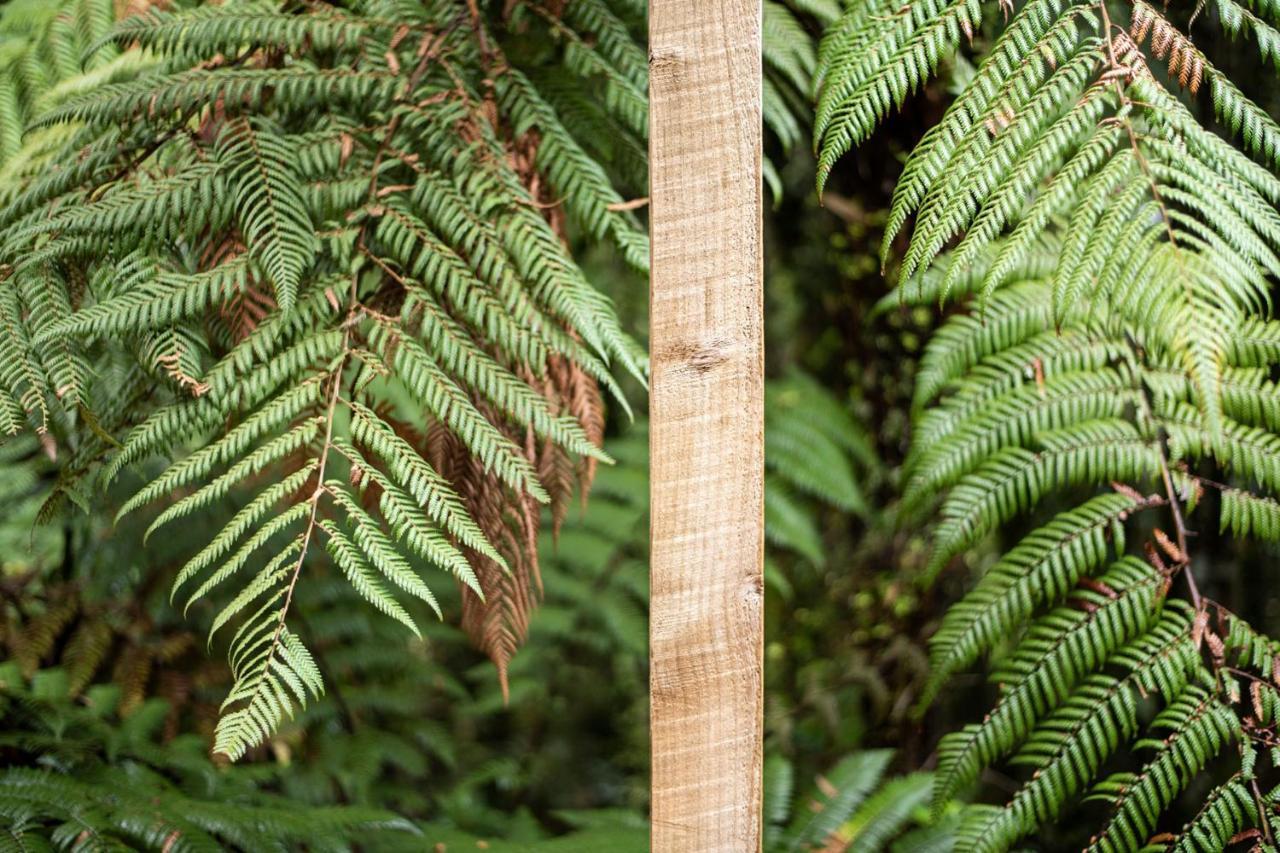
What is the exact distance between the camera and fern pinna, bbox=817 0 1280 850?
1145mm

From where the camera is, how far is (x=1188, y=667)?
1.30m

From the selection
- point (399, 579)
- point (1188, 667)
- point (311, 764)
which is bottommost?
point (311, 764)

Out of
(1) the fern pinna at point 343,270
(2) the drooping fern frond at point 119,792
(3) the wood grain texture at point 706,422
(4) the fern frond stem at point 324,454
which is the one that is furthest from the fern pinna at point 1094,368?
(2) the drooping fern frond at point 119,792

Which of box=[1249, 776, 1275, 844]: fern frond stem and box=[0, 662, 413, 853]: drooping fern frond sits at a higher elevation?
box=[1249, 776, 1275, 844]: fern frond stem

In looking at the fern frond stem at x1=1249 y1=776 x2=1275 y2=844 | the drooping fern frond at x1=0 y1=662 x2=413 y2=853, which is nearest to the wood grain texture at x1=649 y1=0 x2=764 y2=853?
the fern frond stem at x1=1249 y1=776 x2=1275 y2=844

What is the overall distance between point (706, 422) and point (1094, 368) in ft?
3.07

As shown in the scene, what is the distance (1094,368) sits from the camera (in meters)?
1.56

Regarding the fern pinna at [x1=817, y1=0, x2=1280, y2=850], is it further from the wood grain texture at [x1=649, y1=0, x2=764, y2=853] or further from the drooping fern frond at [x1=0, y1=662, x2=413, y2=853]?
the drooping fern frond at [x1=0, y1=662, x2=413, y2=853]

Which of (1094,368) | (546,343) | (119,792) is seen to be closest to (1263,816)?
(1094,368)

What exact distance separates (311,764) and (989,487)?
5.55ft

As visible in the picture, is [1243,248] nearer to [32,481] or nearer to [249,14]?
[249,14]

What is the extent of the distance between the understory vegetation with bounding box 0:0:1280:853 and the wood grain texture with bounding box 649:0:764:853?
0.75 ft

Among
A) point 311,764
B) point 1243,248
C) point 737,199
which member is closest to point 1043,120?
point 1243,248

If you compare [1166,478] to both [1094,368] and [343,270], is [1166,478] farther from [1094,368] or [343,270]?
[343,270]
